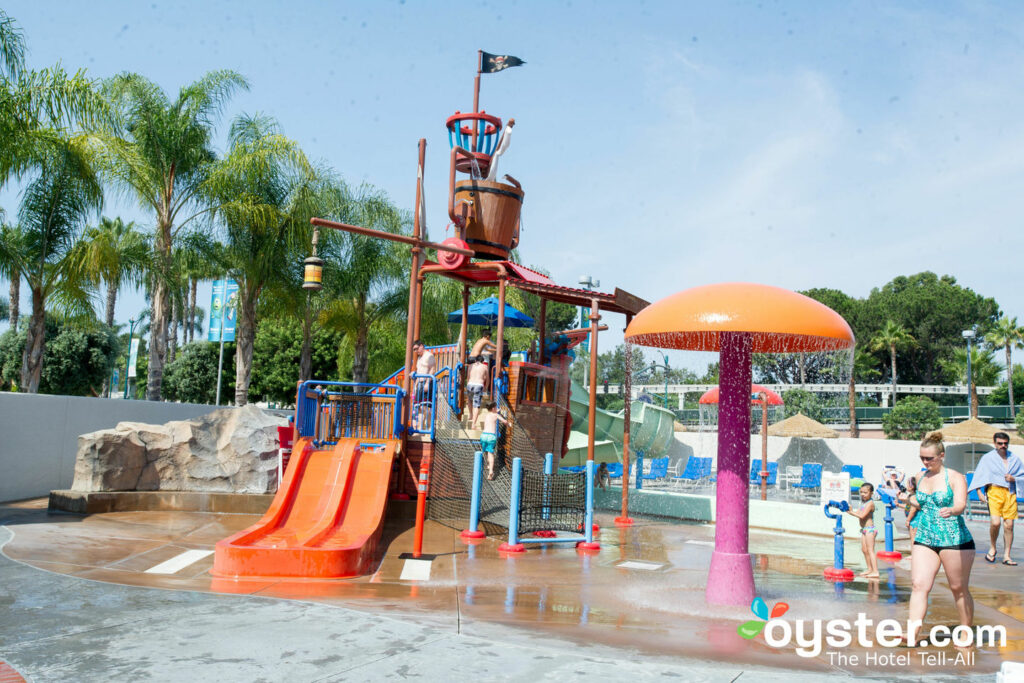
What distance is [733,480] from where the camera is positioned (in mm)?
7500

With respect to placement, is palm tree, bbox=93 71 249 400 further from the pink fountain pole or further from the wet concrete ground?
the pink fountain pole

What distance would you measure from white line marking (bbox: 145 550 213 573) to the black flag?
12.0 metres

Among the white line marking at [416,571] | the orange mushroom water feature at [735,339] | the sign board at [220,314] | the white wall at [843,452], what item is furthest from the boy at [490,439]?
the sign board at [220,314]

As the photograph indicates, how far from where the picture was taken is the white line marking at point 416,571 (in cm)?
827

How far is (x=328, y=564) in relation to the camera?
26.9 ft

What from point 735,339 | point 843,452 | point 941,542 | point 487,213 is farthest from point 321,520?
point 843,452

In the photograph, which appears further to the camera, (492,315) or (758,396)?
(758,396)

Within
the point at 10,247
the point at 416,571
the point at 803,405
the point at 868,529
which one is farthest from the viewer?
the point at 803,405

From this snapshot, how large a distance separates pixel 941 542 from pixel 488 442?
311 inches

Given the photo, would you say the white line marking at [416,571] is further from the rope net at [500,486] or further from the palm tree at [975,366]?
the palm tree at [975,366]

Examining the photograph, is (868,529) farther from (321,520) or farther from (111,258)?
(111,258)

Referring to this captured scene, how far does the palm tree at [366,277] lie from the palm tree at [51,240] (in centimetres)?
873

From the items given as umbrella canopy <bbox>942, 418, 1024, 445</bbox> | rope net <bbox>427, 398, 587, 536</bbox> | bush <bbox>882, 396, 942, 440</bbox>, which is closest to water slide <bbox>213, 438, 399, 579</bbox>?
rope net <bbox>427, 398, 587, 536</bbox>

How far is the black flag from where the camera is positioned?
17469mm
